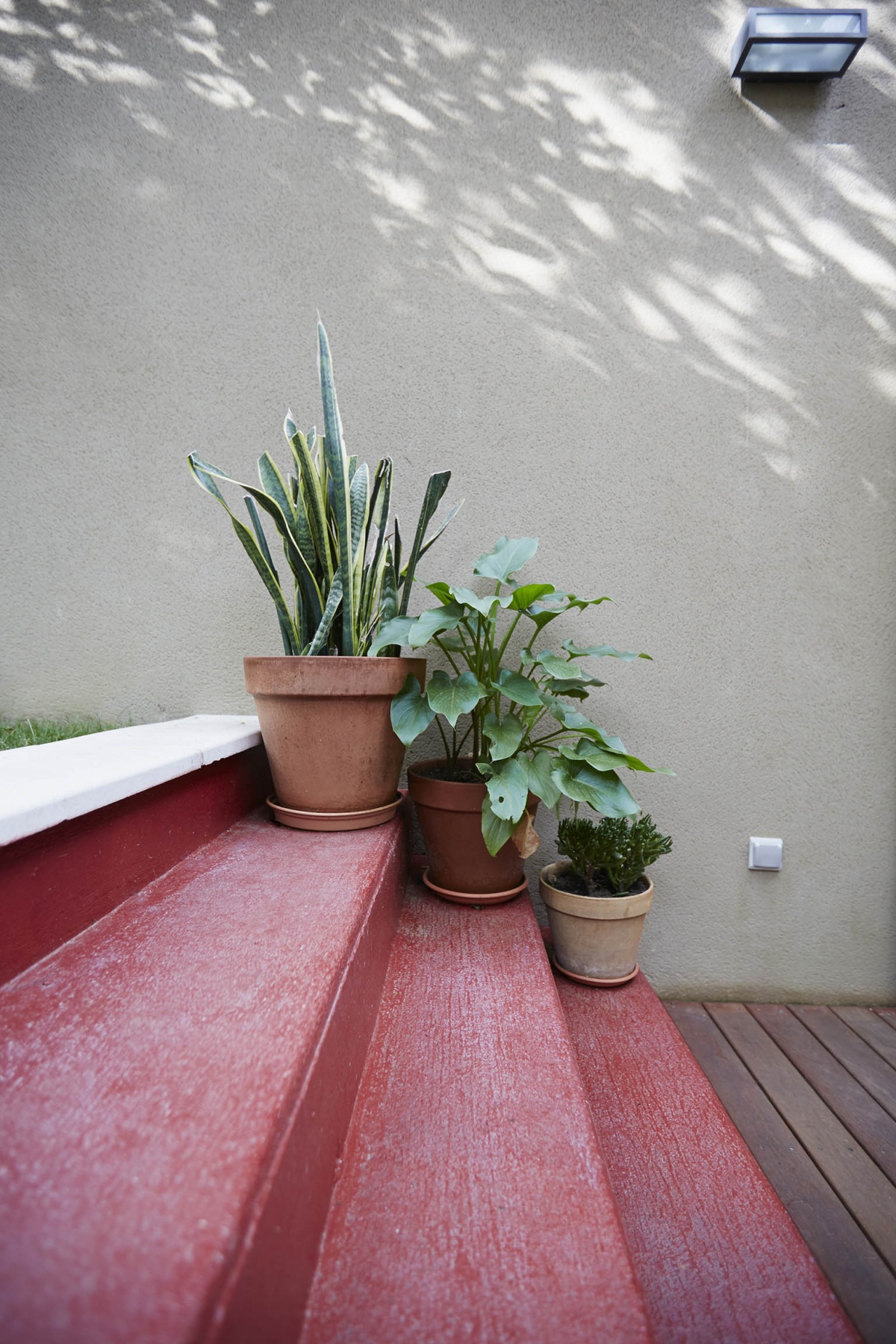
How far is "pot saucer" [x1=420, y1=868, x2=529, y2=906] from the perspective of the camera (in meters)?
1.45

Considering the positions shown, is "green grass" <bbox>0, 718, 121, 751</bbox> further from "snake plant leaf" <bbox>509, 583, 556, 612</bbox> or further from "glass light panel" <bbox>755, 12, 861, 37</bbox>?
"glass light panel" <bbox>755, 12, 861, 37</bbox>

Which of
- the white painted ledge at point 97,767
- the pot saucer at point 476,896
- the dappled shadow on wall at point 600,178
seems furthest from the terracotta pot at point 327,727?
the dappled shadow on wall at point 600,178

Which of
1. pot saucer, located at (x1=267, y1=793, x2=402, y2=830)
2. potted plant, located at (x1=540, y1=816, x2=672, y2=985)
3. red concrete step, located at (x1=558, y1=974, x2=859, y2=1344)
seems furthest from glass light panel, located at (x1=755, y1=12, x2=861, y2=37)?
red concrete step, located at (x1=558, y1=974, x2=859, y2=1344)

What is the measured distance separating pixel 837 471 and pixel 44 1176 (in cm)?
212

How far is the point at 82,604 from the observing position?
1.82 metres

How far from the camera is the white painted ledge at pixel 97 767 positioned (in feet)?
2.48

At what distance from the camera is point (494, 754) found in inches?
50.7

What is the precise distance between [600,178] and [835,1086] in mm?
2379

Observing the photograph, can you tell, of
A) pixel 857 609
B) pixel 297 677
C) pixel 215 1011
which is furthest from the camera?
pixel 857 609

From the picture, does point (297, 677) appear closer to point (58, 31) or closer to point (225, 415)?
point (225, 415)

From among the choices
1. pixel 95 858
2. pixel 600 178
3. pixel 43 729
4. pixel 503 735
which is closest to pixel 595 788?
pixel 503 735

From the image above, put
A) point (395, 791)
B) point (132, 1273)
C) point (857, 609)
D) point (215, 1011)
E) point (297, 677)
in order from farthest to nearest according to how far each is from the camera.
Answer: point (857, 609)
point (395, 791)
point (297, 677)
point (215, 1011)
point (132, 1273)

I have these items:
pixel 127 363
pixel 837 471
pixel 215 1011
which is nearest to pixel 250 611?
pixel 127 363

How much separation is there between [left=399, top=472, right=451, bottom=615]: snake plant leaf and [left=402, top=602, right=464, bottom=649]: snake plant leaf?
7.9 inches
